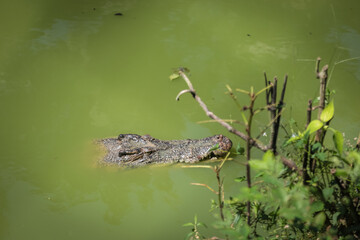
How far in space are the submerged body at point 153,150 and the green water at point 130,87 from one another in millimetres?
102

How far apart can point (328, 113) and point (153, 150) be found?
185cm

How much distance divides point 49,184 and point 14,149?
1.83 ft

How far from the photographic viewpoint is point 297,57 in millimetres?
4141

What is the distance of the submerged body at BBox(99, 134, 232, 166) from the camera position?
2.96 m

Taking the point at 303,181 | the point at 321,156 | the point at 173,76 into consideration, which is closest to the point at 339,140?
the point at 321,156

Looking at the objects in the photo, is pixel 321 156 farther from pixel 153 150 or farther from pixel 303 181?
pixel 153 150

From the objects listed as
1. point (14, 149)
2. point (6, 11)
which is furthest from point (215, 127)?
point (6, 11)

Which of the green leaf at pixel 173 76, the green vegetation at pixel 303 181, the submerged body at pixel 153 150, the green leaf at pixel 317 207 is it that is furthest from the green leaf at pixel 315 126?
the green leaf at pixel 173 76

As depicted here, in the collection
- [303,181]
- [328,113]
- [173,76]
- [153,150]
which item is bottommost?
[153,150]

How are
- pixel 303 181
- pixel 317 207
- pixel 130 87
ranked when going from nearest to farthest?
pixel 317 207 → pixel 303 181 → pixel 130 87

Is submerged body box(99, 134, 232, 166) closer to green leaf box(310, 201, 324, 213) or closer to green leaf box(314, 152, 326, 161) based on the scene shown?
green leaf box(314, 152, 326, 161)

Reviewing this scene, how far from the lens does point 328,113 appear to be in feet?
4.50

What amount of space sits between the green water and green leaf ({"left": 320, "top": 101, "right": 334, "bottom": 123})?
129 cm

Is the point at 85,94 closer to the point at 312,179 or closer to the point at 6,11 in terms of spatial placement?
the point at 6,11
